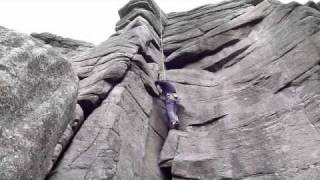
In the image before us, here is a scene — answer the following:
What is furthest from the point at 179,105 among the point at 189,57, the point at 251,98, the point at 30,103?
the point at 30,103

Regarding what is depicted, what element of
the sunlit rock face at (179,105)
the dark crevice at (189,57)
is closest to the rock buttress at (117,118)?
the sunlit rock face at (179,105)

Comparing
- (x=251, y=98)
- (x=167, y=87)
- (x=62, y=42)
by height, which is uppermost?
(x=251, y=98)

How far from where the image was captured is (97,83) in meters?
13.3

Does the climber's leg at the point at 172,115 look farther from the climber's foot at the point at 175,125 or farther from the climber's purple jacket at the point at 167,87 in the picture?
the climber's purple jacket at the point at 167,87

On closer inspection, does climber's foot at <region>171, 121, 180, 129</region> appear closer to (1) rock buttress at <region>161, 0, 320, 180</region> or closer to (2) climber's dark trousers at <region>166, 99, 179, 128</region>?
(2) climber's dark trousers at <region>166, 99, 179, 128</region>

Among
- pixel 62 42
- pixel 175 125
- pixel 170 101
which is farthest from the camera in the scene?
pixel 62 42

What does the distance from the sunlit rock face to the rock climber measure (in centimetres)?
41

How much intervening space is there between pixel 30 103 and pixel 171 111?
23.9 ft

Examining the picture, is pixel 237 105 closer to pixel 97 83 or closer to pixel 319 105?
pixel 319 105

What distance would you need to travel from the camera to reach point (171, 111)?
47.6ft

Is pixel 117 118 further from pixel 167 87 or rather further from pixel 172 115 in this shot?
→ pixel 167 87

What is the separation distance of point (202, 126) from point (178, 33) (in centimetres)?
1075

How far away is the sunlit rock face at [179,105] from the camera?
821cm

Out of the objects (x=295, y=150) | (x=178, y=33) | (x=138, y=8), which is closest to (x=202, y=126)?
(x=295, y=150)
